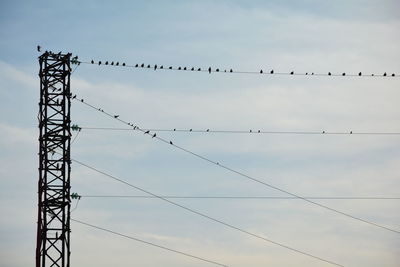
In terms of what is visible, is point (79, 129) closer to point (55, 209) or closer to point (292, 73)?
point (55, 209)

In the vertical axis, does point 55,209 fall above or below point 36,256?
above

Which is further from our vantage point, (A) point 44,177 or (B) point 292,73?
(B) point 292,73

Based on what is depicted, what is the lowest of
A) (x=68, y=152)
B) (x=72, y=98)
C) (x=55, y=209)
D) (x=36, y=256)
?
(x=36, y=256)

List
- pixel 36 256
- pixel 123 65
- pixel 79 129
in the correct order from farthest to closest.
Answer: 1. pixel 123 65
2. pixel 79 129
3. pixel 36 256

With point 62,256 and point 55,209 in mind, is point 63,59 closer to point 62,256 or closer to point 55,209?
point 55,209

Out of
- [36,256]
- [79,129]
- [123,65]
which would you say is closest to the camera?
[36,256]

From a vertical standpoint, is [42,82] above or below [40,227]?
above

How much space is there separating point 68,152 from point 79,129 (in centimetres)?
229

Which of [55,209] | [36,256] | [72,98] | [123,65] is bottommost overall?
[36,256]

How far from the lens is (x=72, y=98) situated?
36.8 metres

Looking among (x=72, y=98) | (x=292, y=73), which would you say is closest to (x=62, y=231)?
(x=72, y=98)

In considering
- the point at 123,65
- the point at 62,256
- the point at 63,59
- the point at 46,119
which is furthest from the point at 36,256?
the point at 123,65

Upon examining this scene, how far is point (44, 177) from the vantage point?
3538 cm

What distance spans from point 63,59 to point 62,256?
1155 centimetres
